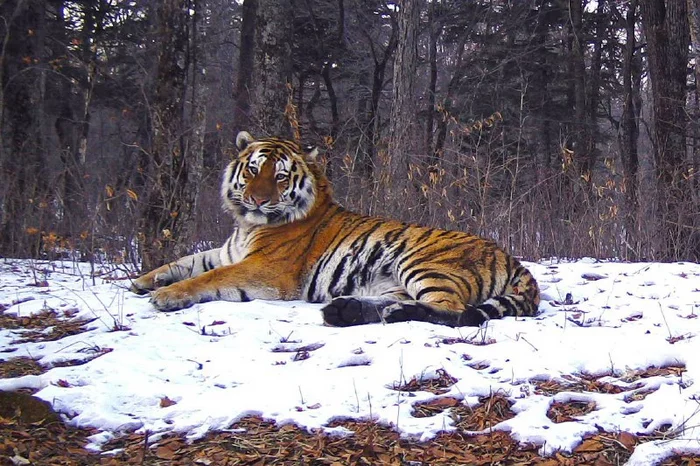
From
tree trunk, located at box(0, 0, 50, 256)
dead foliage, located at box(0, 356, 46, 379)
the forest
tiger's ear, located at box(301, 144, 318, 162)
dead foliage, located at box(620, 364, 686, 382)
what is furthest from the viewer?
tree trunk, located at box(0, 0, 50, 256)

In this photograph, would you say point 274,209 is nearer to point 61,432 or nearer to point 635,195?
point 61,432

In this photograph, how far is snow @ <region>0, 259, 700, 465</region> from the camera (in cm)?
258

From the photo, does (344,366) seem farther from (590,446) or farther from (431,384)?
(590,446)

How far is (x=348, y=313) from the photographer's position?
3.89 metres

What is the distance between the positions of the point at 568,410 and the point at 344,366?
1035mm

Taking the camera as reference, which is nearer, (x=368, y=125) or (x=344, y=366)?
(x=344, y=366)

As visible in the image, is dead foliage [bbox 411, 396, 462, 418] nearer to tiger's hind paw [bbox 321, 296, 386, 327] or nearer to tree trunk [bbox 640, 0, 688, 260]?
tiger's hind paw [bbox 321, 296, 386, 327]

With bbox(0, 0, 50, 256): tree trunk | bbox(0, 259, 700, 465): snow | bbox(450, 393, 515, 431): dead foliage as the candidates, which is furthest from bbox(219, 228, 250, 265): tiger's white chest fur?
bbox(0, 0, 50, 256): tree trunk

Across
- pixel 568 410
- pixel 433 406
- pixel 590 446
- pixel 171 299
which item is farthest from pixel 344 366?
pixel 171 299

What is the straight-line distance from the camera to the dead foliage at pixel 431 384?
2.90 metres

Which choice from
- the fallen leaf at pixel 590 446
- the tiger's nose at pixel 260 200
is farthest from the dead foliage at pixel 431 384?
the tiger's nose at pixel 260 200

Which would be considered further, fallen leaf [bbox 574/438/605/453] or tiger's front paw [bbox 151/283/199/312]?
tiger's front paw [bbox 151/283/199/312]

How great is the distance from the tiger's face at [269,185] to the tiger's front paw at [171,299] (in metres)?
0.88

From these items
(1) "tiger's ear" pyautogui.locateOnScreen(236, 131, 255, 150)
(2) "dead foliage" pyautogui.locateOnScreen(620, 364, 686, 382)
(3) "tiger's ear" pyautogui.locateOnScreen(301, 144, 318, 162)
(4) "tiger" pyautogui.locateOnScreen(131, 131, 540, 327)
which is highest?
(1) "tiger's ear" pyautogui.locateOnScreen(236, 131, 255, 150)
